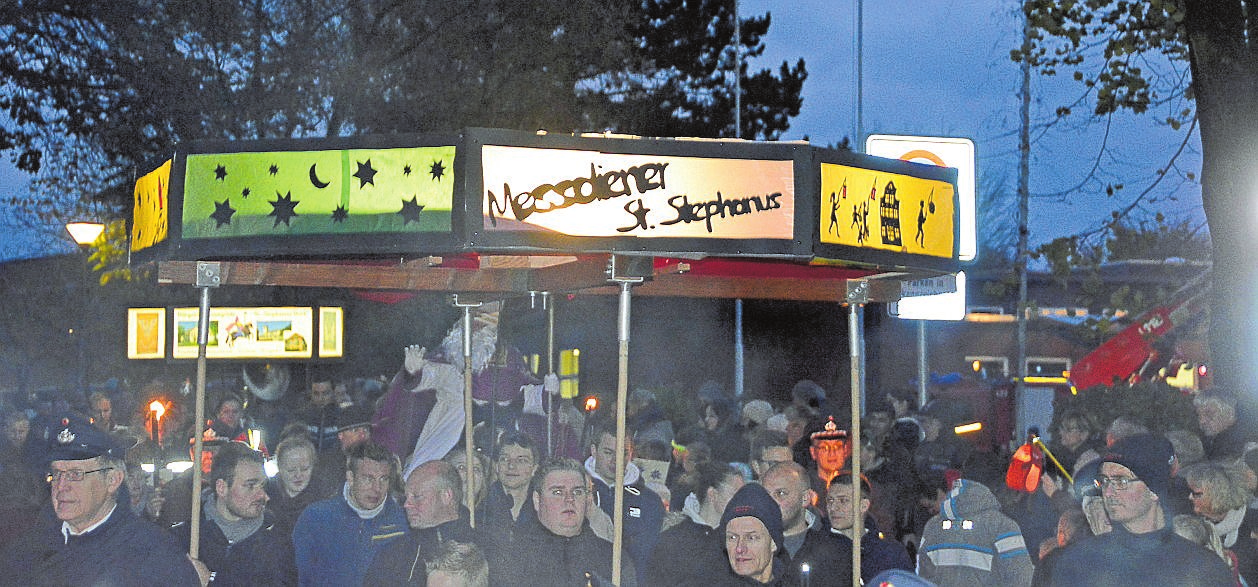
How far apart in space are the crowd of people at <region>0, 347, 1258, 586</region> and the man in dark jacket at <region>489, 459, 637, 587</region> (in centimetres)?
1

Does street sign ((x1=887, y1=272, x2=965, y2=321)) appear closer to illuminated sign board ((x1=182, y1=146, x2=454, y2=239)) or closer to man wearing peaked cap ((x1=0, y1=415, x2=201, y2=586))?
illuminated sign board ((x1=182, y1=146, x2=454, y2=239))

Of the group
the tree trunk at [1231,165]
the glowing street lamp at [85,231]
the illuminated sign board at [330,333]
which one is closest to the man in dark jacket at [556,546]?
the illuminated sign board at [330,333]

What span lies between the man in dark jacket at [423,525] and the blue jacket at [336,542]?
6.4 inches

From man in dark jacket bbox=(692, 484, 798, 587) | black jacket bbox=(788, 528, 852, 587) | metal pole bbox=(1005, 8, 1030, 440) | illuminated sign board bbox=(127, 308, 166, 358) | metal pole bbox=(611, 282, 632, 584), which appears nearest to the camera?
metal pole bbox=(611, 282, 632, 584)

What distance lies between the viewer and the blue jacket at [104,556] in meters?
5.89

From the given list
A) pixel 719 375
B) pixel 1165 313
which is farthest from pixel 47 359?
pixel 1165 313

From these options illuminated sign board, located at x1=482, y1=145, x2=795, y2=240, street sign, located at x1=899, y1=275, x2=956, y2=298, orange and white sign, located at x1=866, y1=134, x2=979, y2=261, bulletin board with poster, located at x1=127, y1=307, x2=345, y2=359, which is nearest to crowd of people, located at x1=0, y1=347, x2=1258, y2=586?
street sign, located at x1=899, y1=275, x2=956, y2=298

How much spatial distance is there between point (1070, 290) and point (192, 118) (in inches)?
→ 1041

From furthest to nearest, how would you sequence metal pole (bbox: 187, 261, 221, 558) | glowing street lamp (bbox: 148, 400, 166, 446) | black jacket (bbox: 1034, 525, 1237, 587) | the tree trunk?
1. glowing street lamp (bbox: 148, 400, 166, 446)
2. the tree trunk
3. metal pole (bbox: 187, 261, 221, 558)
4. black jacket (bbox: 1034, 525, 1237, 587)

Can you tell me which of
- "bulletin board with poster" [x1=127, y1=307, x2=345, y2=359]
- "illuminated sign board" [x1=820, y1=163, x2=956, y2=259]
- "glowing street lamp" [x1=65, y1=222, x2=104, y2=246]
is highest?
"glowing street lamp" [x1=65, y1=222, x2=104, y2=246]

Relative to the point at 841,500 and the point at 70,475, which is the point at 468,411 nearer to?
the point at 841,500

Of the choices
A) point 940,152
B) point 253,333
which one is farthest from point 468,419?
point 253,333

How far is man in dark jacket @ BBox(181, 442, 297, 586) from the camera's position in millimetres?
7055

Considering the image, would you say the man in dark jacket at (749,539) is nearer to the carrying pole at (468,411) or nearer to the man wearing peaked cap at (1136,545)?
the man wearing peaked cap at (1136,545)
